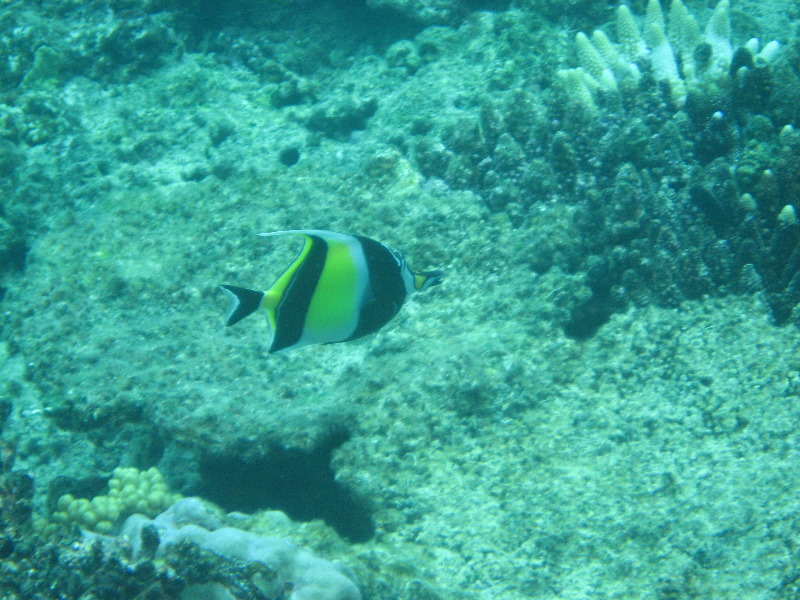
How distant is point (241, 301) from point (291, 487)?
1978 millimetres

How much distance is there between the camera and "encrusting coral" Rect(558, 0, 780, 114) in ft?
13.9

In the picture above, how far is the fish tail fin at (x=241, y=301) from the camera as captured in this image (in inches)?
70.4

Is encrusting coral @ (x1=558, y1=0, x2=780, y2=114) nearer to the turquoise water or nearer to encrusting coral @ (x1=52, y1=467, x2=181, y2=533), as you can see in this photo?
the turquoise water

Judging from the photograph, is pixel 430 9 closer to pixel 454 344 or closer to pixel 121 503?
pixel 454 344

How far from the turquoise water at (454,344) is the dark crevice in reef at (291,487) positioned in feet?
0.07

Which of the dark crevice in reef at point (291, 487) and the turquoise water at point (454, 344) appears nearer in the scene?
the turquoise water at point (454, 344)

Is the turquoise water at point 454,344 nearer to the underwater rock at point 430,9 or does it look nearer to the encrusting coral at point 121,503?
the encrusting coral at point 121,503

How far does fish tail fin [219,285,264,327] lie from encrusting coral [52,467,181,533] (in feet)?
8.07

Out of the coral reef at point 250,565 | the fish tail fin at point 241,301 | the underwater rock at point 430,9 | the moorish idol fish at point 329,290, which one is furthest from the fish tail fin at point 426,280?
the underwater rock at point 430,9

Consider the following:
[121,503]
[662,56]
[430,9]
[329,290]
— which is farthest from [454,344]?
[430,9]

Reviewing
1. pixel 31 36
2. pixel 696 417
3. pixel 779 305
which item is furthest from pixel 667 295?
pixel 31 36

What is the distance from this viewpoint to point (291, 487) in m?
3.37

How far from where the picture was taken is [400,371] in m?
3.23

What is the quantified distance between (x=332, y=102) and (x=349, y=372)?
339cm
